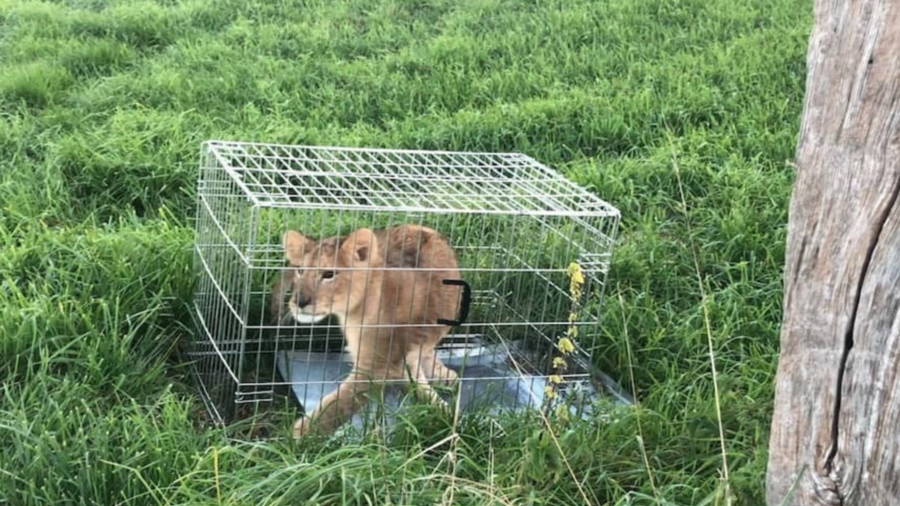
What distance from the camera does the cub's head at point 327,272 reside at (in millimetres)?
3064

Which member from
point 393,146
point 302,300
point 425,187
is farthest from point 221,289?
point 393,146

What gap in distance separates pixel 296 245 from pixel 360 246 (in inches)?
8.2

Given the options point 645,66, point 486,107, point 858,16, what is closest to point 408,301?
point 858,16

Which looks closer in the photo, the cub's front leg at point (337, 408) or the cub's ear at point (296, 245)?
the cub's front leg at point (337, 408)

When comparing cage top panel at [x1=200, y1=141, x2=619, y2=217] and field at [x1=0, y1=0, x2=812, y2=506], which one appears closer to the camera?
field at [x1=0, y1=0, x2=812, y2=506]

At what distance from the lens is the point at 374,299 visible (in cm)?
323

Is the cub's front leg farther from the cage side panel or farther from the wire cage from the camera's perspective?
the cage side panel

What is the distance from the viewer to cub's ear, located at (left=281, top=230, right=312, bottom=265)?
309 cm

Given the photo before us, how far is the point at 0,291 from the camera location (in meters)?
3.31

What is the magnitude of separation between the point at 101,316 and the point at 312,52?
398 centimetres

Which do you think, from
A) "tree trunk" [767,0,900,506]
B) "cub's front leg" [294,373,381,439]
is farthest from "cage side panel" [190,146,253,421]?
"tree trunk" [767,0,900,506]

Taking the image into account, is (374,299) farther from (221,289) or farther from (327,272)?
(221,289)

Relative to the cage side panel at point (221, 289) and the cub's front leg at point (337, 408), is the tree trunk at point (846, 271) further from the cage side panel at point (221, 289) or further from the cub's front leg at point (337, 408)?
the cage side panel at point (221, 289)

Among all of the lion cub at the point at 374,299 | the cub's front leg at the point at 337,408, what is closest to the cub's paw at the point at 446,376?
the lion cub at the point at 374,299
